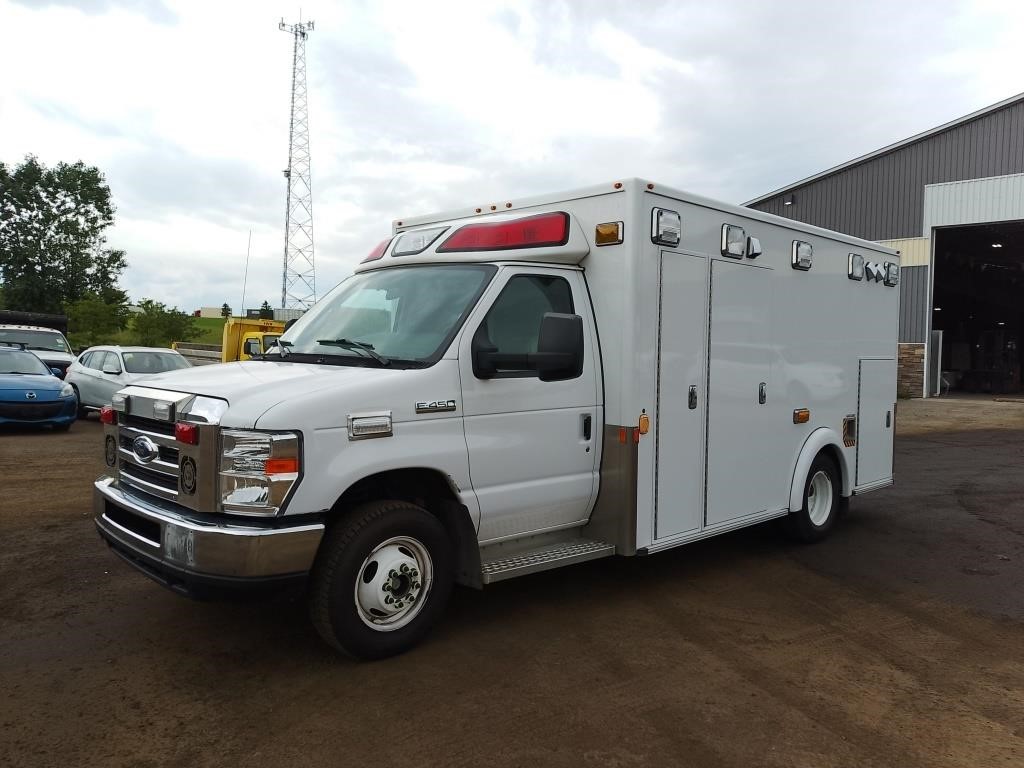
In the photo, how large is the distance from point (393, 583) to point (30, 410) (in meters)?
11.3

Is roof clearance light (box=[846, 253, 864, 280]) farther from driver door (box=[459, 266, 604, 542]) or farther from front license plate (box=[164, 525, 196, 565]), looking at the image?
front license plate (box=[164, 525, 196, 565])

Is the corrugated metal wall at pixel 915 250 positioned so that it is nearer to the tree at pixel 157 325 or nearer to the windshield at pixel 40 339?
the windshield at pixel 40 339

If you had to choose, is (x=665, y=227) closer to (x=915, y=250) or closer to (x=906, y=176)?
(x=915, y=250)

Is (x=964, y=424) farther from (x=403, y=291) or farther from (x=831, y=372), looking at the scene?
(x=403, y=291)

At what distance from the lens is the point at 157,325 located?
35.2 meters

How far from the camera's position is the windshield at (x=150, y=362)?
14617mm

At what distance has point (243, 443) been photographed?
3756mm

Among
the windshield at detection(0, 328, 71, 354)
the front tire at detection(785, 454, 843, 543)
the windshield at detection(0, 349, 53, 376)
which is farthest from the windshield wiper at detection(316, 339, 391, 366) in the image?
the windshield at detection(0, 328, 71, 354)

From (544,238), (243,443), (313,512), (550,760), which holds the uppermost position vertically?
(544,238)

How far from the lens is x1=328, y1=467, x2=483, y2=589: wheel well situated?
173 inches

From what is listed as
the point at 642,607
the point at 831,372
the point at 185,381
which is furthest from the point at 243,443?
the point at 831,372

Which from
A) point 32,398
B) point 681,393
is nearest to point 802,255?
point 681,393

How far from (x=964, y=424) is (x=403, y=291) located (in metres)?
18.1

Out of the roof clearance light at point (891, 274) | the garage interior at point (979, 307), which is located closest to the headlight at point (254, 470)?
the roof clearance light at point (891, 274)
